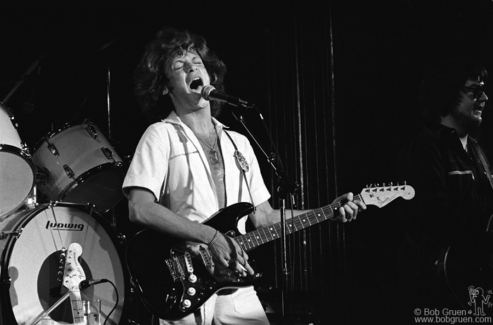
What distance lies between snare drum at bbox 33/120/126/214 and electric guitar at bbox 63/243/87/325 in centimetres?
58

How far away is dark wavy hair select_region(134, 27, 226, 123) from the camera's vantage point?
3445mm

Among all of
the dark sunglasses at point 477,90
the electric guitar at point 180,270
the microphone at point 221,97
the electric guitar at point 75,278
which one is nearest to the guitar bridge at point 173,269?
the electric guitar at point 180,270

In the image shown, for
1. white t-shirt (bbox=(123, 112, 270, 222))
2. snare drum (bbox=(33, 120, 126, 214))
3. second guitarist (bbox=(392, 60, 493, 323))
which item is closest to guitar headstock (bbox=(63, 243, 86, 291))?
snare drum (bbox=(33, 120, 126, 214))

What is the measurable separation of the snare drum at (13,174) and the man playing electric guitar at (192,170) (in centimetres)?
86

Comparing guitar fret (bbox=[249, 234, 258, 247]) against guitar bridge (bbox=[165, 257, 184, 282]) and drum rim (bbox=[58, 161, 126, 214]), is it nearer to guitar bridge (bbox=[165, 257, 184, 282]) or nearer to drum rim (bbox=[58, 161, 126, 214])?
guitar bridge (bbox=[165, 257, 184, 282])

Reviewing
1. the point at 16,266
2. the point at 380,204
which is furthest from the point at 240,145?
the point at 16,266

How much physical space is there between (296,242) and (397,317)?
86 cm

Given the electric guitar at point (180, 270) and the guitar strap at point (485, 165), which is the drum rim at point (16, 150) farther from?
the guitar strap at point (485, 165)

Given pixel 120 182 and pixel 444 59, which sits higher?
Answer: pixel 444 59

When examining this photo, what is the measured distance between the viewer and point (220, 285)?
278 cm

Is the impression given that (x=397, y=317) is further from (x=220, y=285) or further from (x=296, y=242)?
(x=220, y=285)

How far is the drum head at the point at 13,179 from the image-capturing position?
3.65 metres

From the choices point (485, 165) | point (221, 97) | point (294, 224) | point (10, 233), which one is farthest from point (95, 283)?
point (485, 165)
